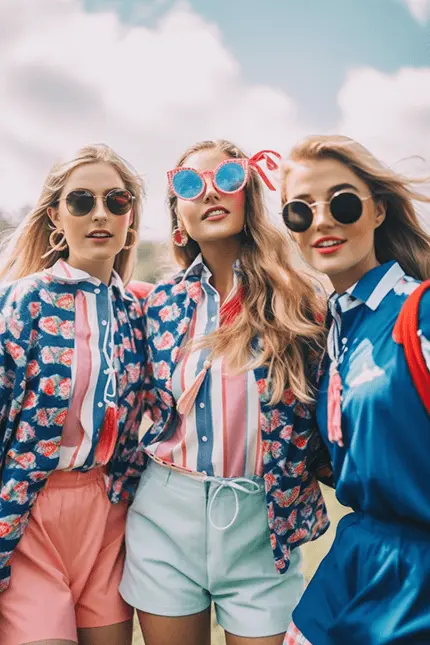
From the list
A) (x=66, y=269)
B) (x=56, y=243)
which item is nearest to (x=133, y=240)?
(x=56, y=243)

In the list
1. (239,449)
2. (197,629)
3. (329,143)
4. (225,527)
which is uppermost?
(329,143)

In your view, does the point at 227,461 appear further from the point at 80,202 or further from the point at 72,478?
the point at 80,202

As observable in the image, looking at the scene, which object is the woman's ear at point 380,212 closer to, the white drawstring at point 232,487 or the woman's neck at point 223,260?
the woman's neck at point 223,260

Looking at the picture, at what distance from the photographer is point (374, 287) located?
2059mm

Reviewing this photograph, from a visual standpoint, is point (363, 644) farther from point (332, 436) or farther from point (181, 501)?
point (181, 501)

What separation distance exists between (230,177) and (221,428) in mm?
1006

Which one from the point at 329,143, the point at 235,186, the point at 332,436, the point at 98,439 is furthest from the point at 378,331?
the point at 98,439

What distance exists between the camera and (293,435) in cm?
241

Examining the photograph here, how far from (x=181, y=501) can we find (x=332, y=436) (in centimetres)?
71

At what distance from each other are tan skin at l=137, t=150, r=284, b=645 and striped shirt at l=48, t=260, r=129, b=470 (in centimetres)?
48

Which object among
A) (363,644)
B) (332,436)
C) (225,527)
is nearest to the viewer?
(363,644)

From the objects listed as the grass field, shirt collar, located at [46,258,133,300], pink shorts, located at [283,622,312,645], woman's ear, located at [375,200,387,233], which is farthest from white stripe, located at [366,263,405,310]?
the grass field

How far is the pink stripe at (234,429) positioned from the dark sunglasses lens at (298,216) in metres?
0.60

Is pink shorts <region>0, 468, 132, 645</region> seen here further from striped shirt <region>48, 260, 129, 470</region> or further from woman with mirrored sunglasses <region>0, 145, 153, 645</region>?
striped shirt <region>48, 260, 129, 470</region>
